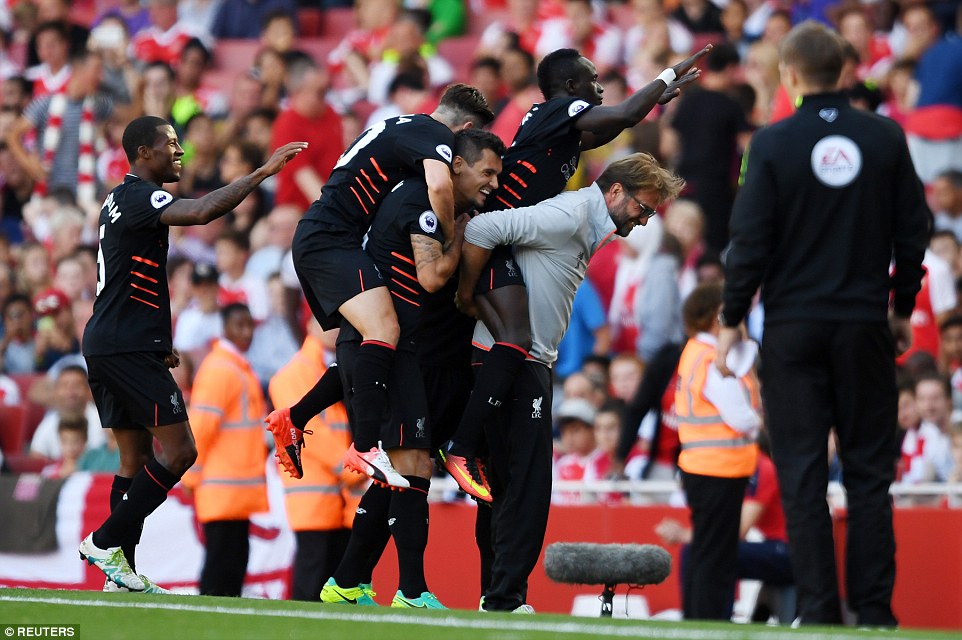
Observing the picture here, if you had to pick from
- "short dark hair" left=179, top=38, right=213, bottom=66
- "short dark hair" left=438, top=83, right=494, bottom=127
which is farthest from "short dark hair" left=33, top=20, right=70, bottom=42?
"short dark hair" left=438, top=83, right=494, bottom=127

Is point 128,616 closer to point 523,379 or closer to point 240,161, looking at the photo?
point 523,379

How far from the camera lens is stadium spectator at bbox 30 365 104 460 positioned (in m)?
13.3

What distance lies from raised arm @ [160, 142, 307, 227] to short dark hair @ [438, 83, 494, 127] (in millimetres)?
762

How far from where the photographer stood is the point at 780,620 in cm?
991

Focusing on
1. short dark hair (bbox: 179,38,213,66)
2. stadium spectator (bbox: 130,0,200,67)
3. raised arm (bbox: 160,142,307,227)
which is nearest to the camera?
raised arm (bbox: 160,142,307,227)

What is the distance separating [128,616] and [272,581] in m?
5.11

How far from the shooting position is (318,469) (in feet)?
34.9

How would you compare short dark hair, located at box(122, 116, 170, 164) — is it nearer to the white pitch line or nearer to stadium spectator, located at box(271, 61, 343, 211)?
the white pitch line

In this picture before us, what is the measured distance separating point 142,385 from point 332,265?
1.24 m

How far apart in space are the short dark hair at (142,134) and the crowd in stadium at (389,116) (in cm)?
399

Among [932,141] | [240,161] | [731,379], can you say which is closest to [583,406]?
[731,379]

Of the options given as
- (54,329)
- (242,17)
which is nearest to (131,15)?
(242,17)

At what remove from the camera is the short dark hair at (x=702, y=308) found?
9.97 m

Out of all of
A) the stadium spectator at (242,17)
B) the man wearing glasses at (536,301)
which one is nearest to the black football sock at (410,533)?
the man wearing glasses at (536,301)
